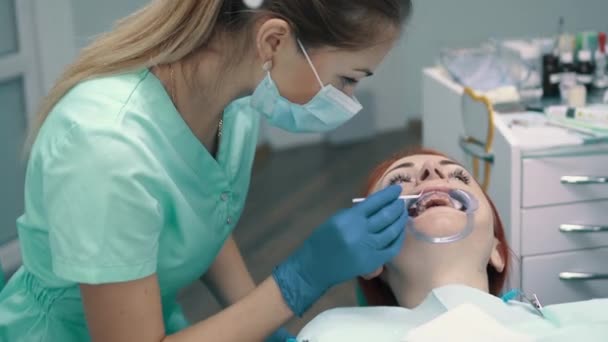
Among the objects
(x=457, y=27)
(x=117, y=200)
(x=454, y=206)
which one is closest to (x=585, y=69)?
(x=454, y=206)

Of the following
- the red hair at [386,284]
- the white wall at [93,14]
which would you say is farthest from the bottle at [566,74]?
the white wall at [93,14]

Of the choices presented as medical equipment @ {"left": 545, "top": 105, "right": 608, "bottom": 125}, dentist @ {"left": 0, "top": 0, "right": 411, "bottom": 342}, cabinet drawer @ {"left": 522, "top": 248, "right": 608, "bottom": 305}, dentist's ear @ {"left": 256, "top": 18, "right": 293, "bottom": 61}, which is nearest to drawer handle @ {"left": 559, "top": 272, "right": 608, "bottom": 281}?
cabinet drawer @ {"left": 522, "top": 248, "right": 608, "bottom": 305}

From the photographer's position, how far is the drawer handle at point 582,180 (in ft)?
6.37

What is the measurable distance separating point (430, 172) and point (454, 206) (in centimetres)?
10

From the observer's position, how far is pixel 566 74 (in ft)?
7.66

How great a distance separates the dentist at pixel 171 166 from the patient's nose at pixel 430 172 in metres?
0.24

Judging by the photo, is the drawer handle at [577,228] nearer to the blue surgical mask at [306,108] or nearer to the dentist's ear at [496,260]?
the dentist's ear at [496,260]

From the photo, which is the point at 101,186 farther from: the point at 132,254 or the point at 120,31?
the point at 120,31

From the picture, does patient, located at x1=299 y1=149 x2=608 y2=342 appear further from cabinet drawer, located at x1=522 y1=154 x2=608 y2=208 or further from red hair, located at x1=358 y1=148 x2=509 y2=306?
cabinet drawer, located at x1=522 y1=154 x2=608 y2=208

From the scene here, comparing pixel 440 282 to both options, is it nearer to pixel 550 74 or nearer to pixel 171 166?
pixel 171 166

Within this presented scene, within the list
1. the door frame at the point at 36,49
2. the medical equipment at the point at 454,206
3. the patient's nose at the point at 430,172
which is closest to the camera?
the medical equipment at the point at 454,206

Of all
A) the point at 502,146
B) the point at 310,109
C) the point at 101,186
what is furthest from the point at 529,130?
the point at 101,186

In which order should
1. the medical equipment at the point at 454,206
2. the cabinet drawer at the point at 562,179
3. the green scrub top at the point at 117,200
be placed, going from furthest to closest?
the cabinet drawer at the point at 562,179 → the medical equipment at the point at 454,206 → the green scrub top at the point at 117,200

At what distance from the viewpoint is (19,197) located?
3262mm
